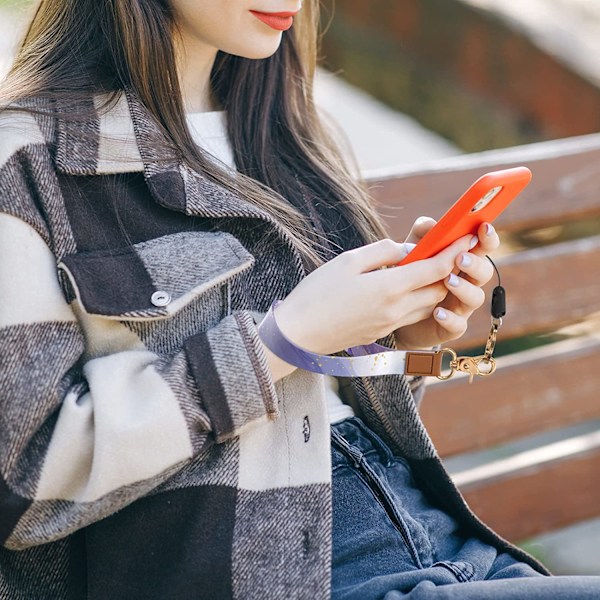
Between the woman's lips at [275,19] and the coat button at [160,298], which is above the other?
the woman's lips at [275,19]

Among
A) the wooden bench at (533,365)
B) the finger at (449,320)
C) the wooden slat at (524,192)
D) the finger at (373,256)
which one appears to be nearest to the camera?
the finger at (373,256)

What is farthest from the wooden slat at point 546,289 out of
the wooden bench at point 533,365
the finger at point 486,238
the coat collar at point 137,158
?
the coat collar at point 137,158

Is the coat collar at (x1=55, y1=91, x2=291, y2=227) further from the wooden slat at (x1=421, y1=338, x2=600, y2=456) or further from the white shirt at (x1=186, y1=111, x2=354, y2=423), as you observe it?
the wooden slat at (x1=421, y1=338, x2=600, y2=456)

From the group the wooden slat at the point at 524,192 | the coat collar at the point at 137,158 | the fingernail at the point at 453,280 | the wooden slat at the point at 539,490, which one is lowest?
the wooden slat at the point at 539,490

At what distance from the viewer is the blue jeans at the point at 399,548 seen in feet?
4.29

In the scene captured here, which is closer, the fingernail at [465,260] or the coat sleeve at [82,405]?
the coat sleeve at [82,405]

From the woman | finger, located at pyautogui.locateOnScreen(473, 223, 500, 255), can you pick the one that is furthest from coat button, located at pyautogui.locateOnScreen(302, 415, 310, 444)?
finger, located at pyautogui.locateOnScreen(473, 223, 500, 255)

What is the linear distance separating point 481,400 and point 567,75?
1.46m

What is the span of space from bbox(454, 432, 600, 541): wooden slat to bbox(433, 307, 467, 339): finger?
3.59 feet

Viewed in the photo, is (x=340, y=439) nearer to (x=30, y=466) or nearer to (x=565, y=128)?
(x=30, y=466)

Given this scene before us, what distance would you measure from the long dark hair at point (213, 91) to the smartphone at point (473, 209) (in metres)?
0.24

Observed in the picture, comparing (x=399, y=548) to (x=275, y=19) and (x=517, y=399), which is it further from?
(x=517, y=399)

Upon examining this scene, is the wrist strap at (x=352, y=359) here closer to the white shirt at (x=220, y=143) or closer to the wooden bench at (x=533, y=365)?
the white shirt at (x=220, y=143)

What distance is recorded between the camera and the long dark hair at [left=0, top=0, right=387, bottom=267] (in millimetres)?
1520
